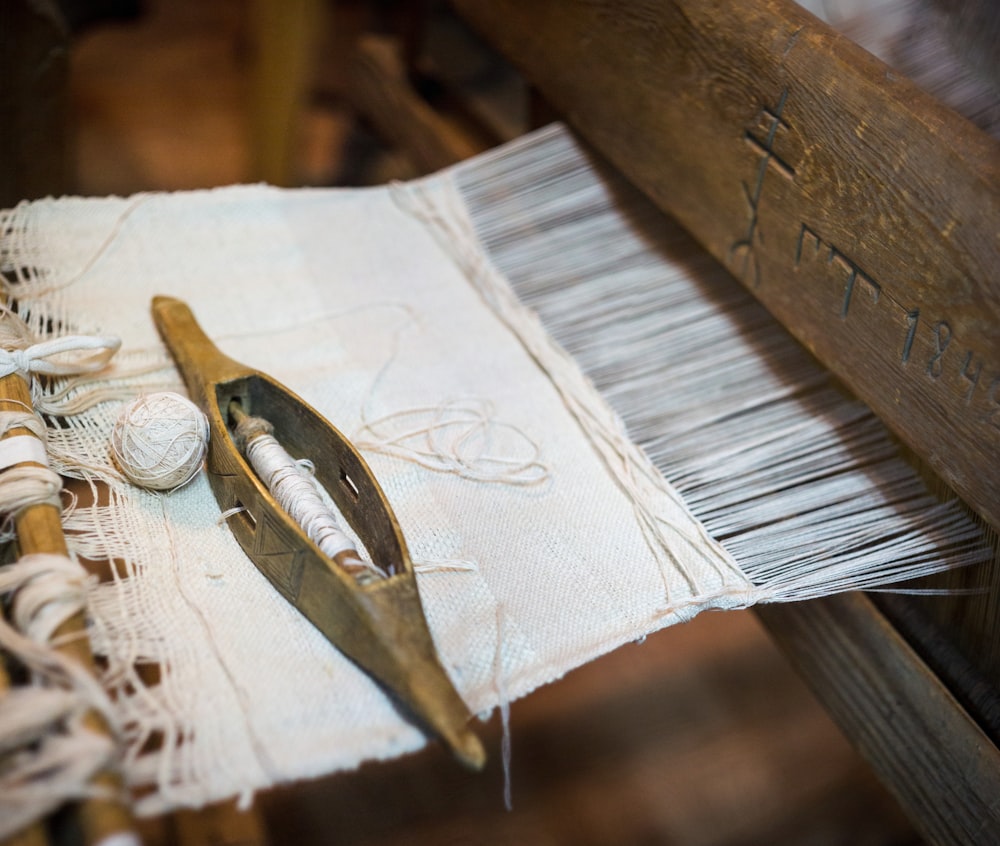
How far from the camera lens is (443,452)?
81 cm

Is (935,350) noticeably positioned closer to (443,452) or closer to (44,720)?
(443,452)

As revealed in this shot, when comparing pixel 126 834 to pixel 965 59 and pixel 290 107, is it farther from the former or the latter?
pixel 290 107

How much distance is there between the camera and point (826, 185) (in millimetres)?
777

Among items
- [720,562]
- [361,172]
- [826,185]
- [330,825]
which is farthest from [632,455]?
[361,172]

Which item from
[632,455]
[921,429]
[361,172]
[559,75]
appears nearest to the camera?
[921,429]

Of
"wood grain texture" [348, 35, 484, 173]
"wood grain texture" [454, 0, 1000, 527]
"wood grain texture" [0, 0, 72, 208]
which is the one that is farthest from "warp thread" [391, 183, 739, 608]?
"wood grain texture" [0, 0, 72, 208]

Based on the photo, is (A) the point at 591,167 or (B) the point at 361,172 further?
(B) the point at 361,172

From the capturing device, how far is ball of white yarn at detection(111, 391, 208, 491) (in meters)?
0.70

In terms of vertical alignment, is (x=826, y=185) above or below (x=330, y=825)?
above

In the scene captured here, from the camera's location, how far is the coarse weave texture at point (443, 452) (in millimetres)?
611

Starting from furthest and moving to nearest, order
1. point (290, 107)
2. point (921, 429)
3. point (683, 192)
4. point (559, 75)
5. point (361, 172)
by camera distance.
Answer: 1. point (361, 172)
2. point (290, 107)
3. point (559, 75)
4. point (683, 192)
5. point (921, 429)

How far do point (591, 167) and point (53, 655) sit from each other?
0.80 m

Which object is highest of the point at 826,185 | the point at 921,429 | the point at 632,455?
the point at 826,185

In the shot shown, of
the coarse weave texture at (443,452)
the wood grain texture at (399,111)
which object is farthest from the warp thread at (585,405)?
the wood grain texture at (399,111)
